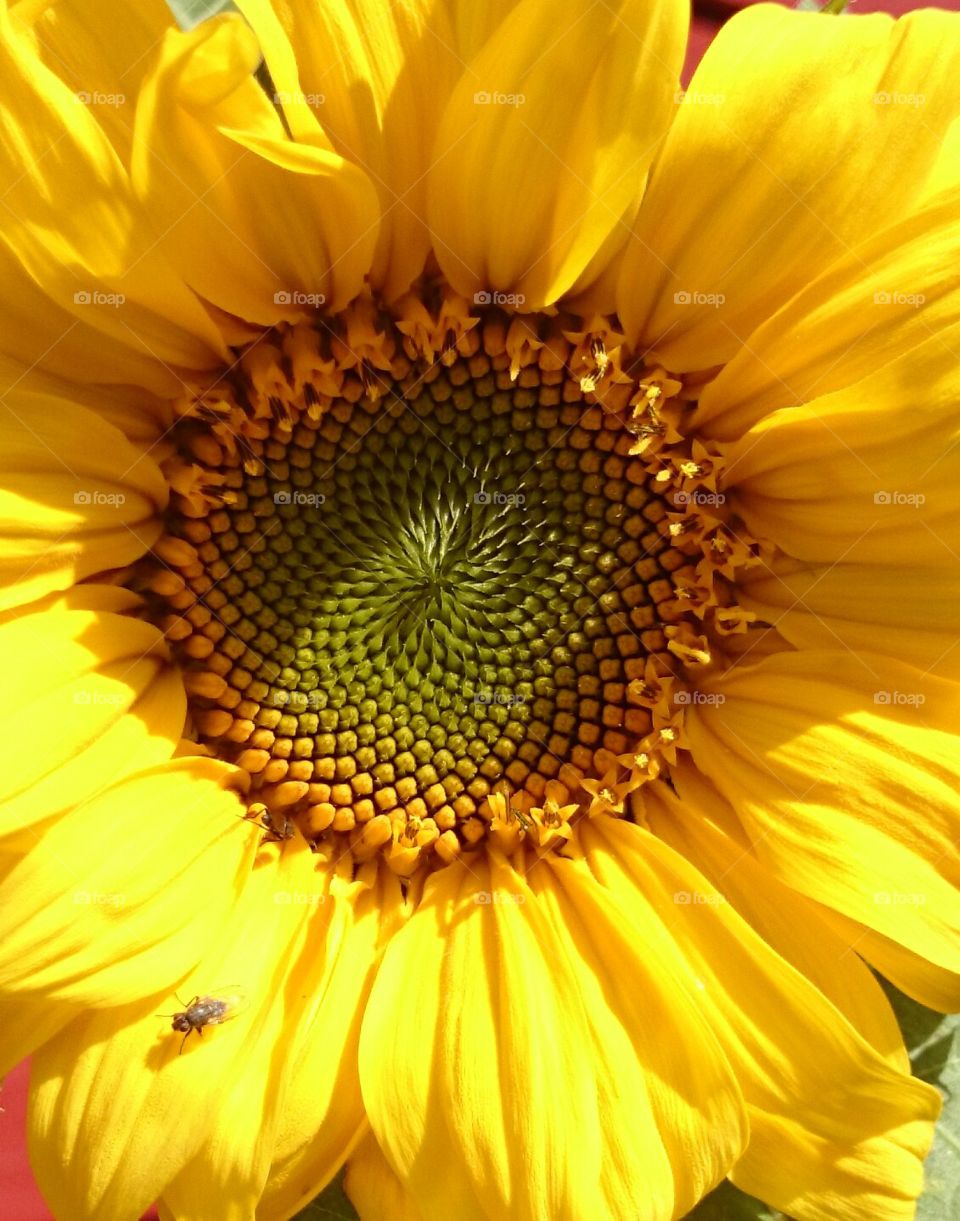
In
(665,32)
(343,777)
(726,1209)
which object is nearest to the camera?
(665,32)

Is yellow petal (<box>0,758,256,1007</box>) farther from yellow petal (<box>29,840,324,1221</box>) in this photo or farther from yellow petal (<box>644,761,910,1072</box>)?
yellow petal (<box>644,761,910,1072</box>)

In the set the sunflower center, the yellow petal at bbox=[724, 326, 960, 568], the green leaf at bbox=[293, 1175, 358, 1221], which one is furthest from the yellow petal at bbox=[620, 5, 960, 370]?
the green leaf at bbox=[293, 1175, 358, 1221]

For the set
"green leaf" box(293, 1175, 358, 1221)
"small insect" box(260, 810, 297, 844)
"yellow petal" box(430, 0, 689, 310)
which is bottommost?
"green leaf" box(293, 1175, 358, 1221)

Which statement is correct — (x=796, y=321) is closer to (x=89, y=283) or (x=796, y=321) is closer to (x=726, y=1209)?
(x=89, y=283)

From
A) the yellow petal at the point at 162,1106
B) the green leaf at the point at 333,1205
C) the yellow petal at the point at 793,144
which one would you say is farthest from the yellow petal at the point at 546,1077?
the yellow petal at the point at 793,144

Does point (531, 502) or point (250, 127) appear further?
point (531, 502)

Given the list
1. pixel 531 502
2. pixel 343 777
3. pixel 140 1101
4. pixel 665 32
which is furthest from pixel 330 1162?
pixel 665 32
